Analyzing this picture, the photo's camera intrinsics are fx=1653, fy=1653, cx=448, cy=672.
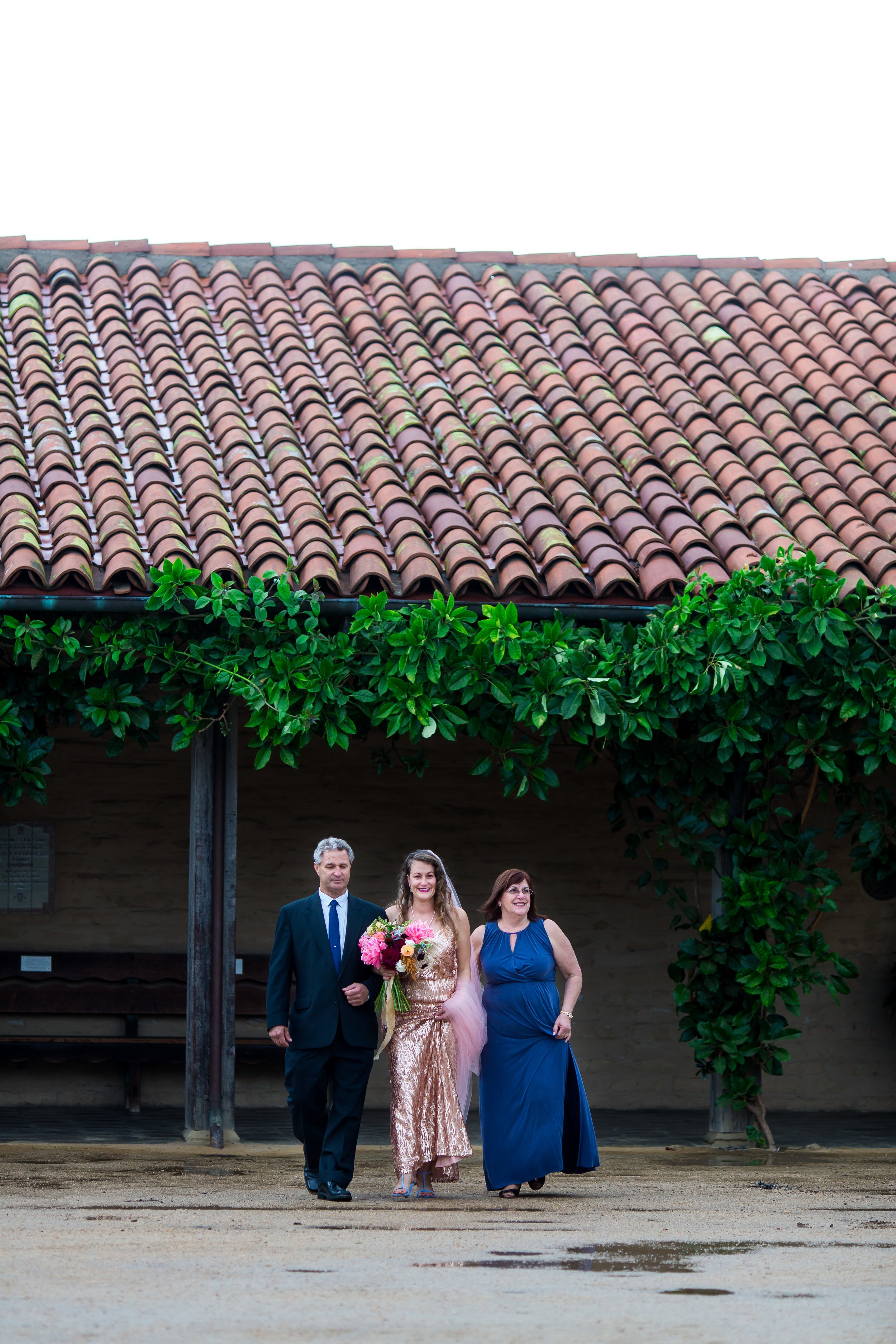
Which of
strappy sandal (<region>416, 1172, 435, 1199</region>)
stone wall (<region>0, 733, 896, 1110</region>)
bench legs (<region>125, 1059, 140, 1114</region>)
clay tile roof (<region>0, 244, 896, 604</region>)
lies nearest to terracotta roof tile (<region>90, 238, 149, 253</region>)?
clay tile roof (<region>0, 244, 896, 604</region>)

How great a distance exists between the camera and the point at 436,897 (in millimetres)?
7371

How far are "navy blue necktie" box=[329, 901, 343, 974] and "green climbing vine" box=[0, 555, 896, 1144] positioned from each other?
152 centimetres

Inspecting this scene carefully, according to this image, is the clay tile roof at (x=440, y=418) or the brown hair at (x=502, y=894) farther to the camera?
the clay tile roof at (x=440, y=418)

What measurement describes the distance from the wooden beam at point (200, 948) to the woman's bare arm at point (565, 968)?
7.36ft

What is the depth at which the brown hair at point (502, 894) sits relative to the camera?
24.7ft

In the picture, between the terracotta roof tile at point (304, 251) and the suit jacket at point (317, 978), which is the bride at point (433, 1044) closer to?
the suit jacket at point (317, 978)

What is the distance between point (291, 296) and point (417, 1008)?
661 centimetres

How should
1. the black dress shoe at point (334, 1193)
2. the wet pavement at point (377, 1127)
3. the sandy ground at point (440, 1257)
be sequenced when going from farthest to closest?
the wet pavement at point (377, 1127)
the black dress shoe at point (334, 1193)
the sandy ground at point (440, 1257)

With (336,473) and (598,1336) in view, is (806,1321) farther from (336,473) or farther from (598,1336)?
(336,473)

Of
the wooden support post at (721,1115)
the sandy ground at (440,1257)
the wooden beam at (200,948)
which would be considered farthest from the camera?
the wooden support post at (721,1115)

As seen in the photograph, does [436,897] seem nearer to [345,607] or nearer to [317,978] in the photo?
[317,978]

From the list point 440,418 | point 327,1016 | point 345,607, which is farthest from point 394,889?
point 327,1016

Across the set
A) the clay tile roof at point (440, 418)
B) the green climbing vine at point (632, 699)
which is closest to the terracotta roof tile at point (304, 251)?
the clay tile roof at point (440, 418)

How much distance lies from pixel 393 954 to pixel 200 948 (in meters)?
2.30
